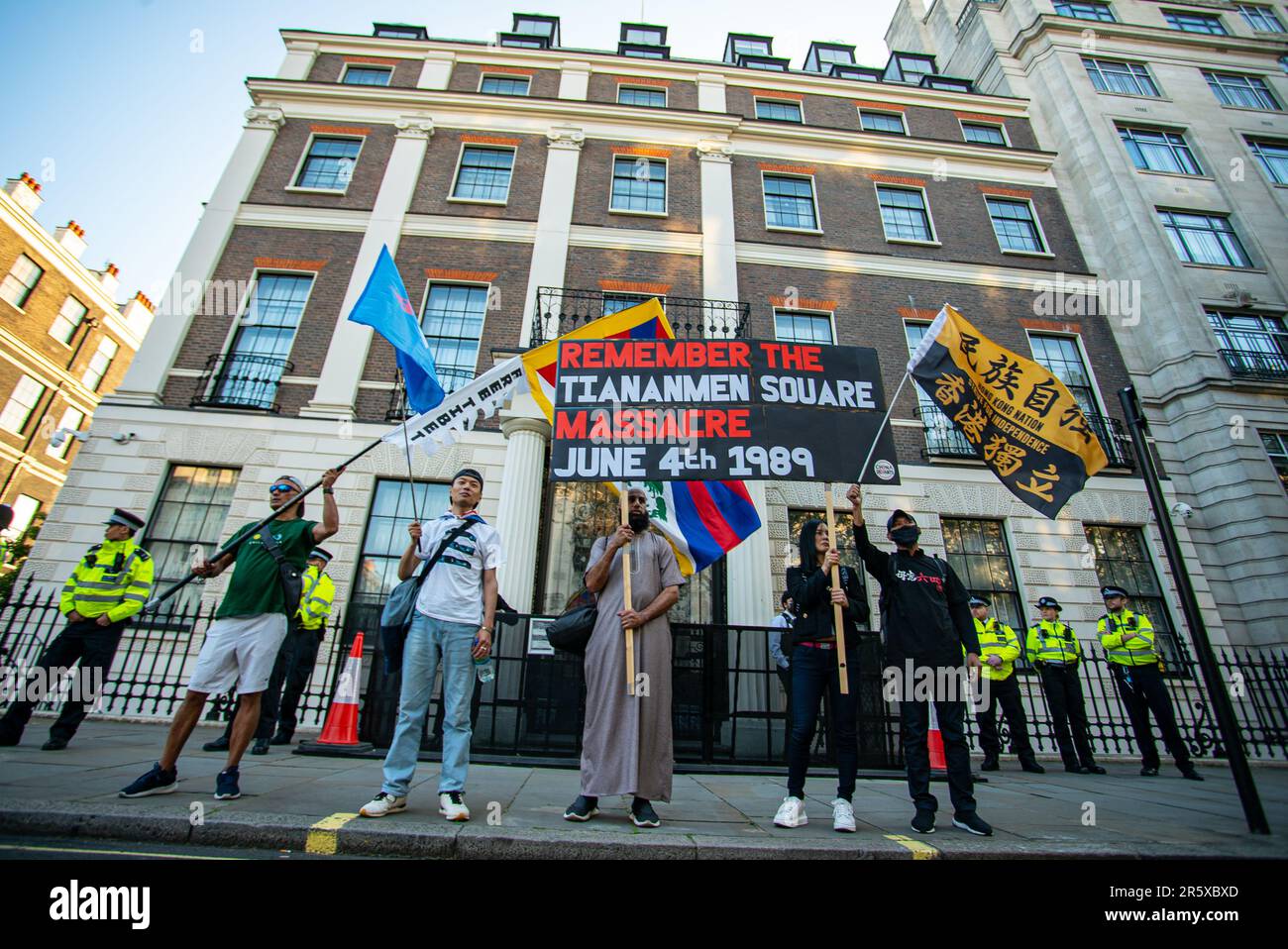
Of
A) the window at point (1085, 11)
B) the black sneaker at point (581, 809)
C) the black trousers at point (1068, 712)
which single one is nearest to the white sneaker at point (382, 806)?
the black sneaker at point (581, 809)

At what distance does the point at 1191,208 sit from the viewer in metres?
14.6

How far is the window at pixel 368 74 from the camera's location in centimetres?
1509

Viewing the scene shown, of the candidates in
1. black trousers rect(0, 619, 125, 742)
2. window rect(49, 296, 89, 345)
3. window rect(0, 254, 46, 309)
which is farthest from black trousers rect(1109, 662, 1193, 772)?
window rect(49, 296, 89, 345)

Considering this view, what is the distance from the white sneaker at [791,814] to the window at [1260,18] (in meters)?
29.8

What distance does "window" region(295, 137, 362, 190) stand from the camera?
1331 cm

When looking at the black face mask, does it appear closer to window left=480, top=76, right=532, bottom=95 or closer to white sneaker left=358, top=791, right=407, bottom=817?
white sneaker left=358, top=791, right=407, bottom=817

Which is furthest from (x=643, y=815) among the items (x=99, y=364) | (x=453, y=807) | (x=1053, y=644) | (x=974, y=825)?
(x=99, y=364)

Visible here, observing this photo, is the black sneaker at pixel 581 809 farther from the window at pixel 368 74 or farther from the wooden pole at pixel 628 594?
the window at pixel 368 74

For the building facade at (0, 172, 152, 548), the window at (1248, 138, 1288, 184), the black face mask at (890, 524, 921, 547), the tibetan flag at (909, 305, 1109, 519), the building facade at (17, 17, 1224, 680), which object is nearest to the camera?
the black face mask at (890, 524, 921, 547)

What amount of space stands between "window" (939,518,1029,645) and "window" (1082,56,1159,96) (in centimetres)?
1484

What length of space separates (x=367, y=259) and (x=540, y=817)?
12188 mm

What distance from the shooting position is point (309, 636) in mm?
7039

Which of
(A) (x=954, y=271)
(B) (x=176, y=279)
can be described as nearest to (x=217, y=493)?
(B) (x=176, y=279)

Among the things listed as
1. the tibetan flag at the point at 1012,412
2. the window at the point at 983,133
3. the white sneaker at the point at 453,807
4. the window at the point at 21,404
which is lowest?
the white sneaker at the point at 453,807
